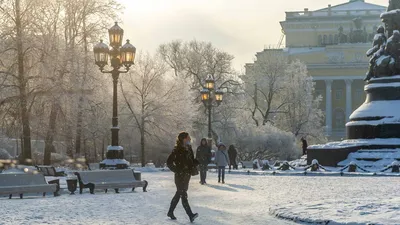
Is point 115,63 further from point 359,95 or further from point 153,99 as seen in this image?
point 359,95

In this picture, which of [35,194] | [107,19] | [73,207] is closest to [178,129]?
[107,19]

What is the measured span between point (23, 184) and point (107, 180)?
2760 mm

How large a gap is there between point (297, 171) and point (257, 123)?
99.5 ft

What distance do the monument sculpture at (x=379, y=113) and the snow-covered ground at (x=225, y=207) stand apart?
940cm

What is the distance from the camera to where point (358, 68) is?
87.9 metres

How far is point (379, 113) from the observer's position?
31406mm

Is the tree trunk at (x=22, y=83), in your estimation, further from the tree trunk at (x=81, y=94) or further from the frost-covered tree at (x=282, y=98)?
the frost-covered tree at (x=282, y=98)

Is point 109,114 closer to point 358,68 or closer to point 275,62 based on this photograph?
point 275,62

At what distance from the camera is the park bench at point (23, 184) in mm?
18625

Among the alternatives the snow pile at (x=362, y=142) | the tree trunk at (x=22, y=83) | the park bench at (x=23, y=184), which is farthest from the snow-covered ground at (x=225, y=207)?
the tree trunk at (x=22, y=83)

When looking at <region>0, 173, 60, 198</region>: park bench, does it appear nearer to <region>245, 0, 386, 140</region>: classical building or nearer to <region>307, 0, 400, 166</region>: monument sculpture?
<region>307, 0, 400, 166</region>: monument sculpture

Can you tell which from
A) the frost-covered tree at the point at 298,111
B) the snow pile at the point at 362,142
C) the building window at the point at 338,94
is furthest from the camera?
the building window at the point at 338,94

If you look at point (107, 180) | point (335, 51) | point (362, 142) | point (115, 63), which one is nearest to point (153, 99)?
point (362, 142)

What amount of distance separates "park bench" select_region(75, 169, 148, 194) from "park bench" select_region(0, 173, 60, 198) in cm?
110
